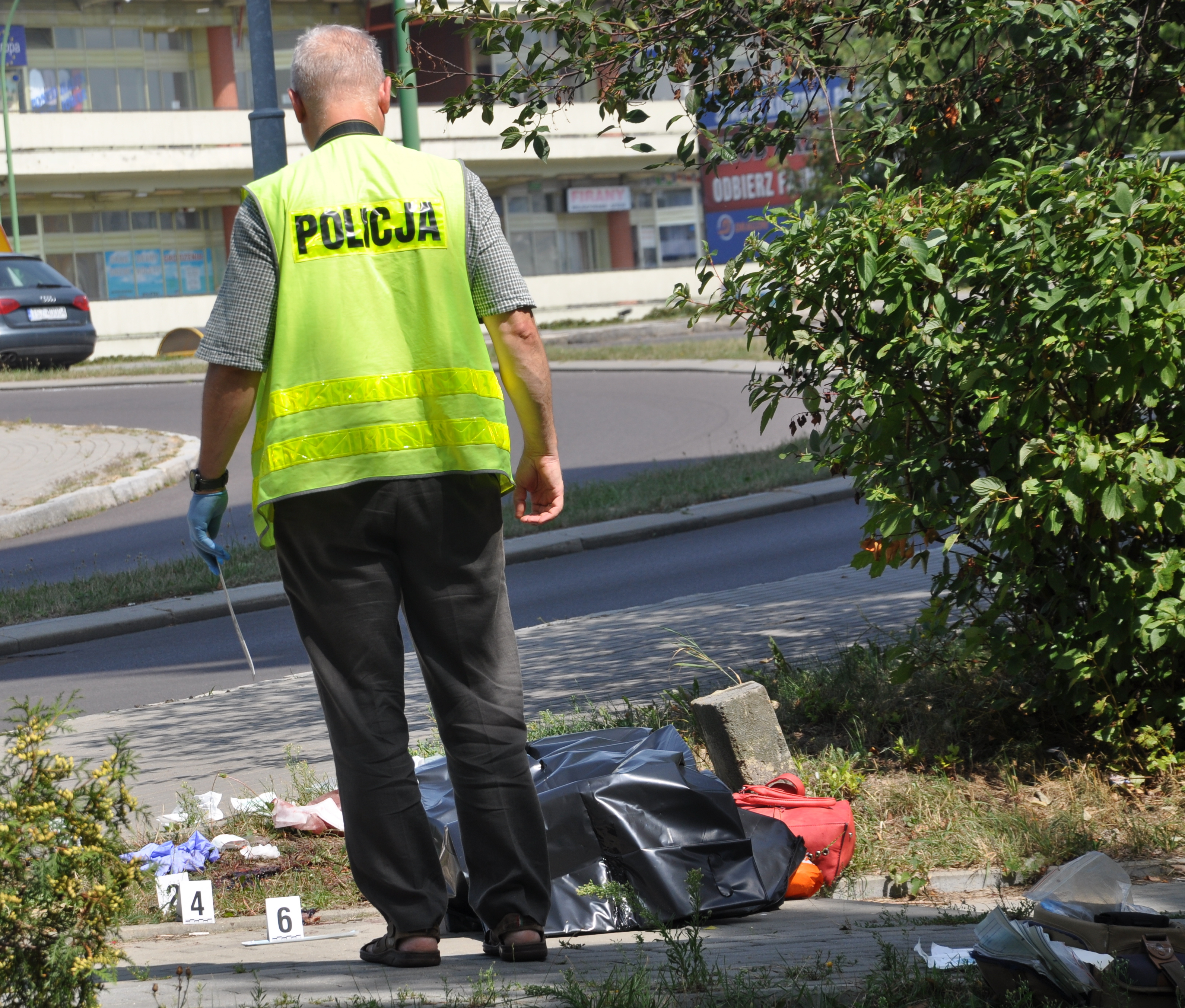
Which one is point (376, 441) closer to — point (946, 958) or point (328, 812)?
point (946, 958)

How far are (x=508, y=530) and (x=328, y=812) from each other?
7.17 meters

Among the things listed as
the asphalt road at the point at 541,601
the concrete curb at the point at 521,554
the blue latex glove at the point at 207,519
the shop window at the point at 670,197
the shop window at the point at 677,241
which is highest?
the shop window at the point at 670,197

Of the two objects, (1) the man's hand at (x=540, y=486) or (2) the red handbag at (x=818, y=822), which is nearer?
(1) the man's hand at (x=540, y=486)

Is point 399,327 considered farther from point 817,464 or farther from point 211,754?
point 211,754

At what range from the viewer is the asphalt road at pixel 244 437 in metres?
12.3

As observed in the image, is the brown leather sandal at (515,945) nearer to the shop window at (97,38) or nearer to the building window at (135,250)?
the building window at (135,250)

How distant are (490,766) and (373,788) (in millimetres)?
282

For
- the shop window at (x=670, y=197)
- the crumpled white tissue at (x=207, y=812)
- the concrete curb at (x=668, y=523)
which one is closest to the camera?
the crumpled white tissue at (x=207, y=812)

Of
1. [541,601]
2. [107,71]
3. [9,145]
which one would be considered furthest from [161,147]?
[541,601]

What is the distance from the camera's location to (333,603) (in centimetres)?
340

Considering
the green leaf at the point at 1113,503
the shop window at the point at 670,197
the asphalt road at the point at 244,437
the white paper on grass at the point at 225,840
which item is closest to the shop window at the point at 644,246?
the shop window at the point at 670,197

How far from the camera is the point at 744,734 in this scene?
4949mm

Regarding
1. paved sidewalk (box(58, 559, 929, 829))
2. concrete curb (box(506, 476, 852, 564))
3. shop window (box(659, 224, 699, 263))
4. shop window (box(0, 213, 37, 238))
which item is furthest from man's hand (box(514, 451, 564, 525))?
shop window (box(659, 224, 699, 263))

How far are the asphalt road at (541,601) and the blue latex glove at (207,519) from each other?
3.92 meters
